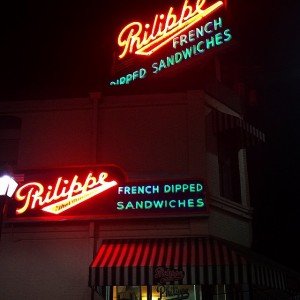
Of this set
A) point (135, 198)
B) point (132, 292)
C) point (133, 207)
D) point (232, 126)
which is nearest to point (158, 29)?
point (232, 126)

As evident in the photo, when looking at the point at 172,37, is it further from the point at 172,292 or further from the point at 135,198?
the point at 172,292

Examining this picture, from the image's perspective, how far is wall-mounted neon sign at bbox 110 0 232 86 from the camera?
13922mm

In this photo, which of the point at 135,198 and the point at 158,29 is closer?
the point at 135,198

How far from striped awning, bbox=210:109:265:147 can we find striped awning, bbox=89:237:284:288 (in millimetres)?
3304

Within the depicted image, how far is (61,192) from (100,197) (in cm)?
100

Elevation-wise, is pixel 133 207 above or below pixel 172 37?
below

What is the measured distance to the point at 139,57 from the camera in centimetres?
1473

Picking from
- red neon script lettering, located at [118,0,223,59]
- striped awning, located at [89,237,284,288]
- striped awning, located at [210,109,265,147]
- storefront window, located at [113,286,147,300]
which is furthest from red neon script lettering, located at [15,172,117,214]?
red neon script lettering, located at [118,0,223,59]

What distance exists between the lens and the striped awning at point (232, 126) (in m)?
12.9

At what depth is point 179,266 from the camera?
10.1 meters

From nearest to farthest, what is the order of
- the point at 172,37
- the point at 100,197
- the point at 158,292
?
the point at 158,292
the point at 100,197
the point at 172,37

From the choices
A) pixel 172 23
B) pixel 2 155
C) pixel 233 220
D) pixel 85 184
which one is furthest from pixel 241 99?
pixel 2 155

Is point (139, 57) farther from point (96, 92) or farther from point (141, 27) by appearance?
point (96, 92)

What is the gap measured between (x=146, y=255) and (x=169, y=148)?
3050 millimetres
